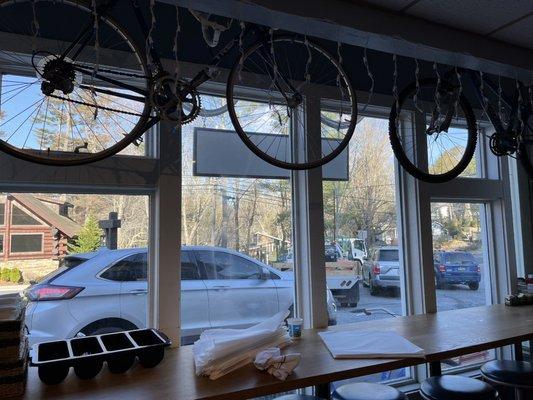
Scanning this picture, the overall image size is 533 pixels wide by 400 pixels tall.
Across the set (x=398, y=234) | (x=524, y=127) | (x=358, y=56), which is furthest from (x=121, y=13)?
(x=524, y=127)

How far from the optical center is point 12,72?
79.8 inches

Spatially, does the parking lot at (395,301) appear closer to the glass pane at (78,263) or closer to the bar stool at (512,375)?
the bar stool at (512,375)

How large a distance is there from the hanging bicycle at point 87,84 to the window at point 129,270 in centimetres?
63

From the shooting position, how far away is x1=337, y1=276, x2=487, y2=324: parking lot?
110 inches

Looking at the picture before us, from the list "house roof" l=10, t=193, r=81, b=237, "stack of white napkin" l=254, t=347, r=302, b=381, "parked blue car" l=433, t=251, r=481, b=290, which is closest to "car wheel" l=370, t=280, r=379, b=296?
"parked blue car" l=433, t=251, r=481, b=290

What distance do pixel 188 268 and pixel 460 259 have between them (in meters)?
2.37

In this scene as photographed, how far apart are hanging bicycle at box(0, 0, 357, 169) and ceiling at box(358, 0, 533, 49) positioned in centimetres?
46

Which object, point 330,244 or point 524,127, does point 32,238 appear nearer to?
point 330,244

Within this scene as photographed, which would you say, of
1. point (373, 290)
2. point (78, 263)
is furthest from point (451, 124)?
point (78, 263)

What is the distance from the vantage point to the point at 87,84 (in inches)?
74.2

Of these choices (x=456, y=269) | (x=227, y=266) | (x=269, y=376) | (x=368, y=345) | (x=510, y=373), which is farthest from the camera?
(x=456, y=269)

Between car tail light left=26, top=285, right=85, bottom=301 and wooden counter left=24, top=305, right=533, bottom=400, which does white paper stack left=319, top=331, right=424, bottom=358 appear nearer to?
wooden counter left=24, top=305, right=533, bottom=400

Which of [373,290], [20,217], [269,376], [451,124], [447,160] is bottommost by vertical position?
[269,376]

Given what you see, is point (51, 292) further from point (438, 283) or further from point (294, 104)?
point (438, 283)
